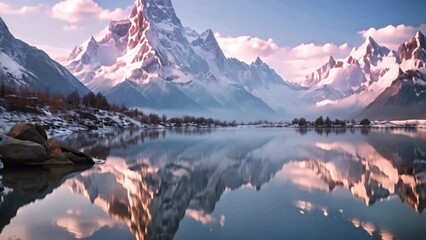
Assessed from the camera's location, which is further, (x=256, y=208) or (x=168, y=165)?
(x=168, y=165)

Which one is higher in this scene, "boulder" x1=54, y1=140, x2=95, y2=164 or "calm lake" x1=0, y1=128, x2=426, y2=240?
"boulder" x1=54, y1=140, x2=95, y2=164

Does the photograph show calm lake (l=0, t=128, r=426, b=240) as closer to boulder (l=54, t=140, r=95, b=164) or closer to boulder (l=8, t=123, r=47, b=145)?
boulder (l=54, t=140, r=95, b=164)

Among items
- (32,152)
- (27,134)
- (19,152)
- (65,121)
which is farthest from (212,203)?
(65,121)

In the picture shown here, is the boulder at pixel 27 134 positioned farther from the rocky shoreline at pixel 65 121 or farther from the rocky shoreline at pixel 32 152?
the rocky shoreline at pixel 65 121

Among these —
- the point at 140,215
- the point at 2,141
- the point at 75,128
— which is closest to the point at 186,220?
the point at 140,215

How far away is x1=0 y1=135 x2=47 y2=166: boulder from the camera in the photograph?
3441cm

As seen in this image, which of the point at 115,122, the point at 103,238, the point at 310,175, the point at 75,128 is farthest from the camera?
the point at 115,122

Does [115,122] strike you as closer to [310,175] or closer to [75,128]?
[75,128]

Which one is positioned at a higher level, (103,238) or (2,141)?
(2,141)

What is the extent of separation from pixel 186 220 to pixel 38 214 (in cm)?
754

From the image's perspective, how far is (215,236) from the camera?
1630cm

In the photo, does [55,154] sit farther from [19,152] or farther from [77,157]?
[19,152]

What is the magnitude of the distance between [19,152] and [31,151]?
3.22ft

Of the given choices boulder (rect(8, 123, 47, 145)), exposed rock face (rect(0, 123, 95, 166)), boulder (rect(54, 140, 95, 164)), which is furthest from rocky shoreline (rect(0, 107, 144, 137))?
boulder (rect(54, 140, 95, 164))
